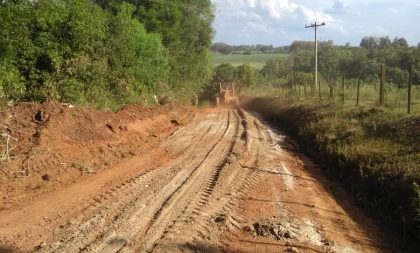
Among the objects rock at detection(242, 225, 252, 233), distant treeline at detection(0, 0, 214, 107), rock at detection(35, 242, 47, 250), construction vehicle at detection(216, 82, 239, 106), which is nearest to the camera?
rock at detection(35, 242, 47, 250)

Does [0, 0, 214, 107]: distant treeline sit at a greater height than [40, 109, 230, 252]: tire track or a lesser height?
greater

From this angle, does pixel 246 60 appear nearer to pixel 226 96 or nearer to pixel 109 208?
pixel 226 96

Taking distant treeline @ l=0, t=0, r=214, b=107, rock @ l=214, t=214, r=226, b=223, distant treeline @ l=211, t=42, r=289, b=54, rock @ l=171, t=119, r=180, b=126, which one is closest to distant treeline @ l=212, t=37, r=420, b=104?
rock @ l=171, t=119, r=180, b=126

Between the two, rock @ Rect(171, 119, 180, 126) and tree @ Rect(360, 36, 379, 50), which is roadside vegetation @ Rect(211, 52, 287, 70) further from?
rock @ Rect(171, 119, 180, 126)

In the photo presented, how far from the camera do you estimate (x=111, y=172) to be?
12.3m

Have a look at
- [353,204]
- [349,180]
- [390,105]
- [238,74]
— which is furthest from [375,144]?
[238,74]

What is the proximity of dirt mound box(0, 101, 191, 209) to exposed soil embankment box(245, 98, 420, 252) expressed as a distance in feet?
20.0

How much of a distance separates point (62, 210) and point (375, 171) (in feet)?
22.9

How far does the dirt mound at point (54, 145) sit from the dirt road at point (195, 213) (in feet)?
2.06

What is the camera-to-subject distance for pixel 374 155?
478 inches

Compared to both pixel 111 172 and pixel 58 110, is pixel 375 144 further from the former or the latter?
pixel 58 110

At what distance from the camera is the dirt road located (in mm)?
7379

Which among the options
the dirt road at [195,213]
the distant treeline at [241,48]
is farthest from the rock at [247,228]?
the distant treeline at [241,48]

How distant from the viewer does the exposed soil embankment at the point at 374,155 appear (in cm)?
936
